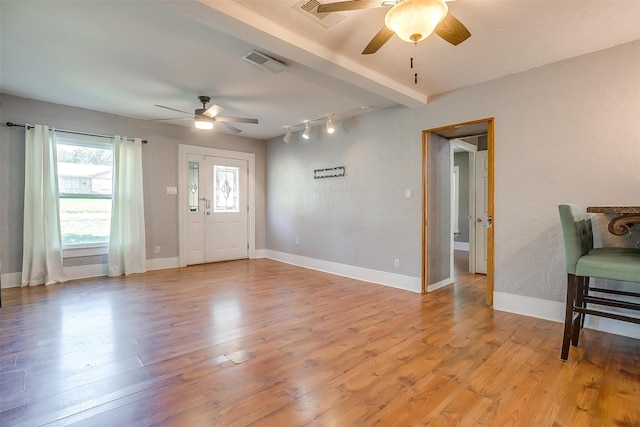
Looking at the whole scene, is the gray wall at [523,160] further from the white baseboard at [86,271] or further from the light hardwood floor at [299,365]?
the white baseboard at [86,271]

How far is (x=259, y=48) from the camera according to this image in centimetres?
264

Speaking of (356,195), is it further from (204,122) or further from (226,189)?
(226,189)

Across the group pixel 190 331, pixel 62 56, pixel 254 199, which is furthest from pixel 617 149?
pixel 254 199

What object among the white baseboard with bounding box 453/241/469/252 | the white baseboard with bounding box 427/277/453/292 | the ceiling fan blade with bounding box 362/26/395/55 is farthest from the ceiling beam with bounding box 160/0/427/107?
the white baseboard with bounding box 453/241/469/252

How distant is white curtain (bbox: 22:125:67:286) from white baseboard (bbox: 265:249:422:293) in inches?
140

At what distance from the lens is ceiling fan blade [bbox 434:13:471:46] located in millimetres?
1753

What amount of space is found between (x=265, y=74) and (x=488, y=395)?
10.8 feet

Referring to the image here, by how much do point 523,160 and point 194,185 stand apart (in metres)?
5.13

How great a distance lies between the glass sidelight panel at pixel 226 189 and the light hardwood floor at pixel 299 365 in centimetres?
271

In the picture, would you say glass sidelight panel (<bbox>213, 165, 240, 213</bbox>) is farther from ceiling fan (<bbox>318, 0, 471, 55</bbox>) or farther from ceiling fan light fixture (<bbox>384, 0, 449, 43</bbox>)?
ceiling fan light fixture (<bbox>384, 0, 449, 43</bbox>)

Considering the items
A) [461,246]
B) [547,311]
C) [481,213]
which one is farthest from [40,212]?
[461,246]

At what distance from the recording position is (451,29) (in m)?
1.84

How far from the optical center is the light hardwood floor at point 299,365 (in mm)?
1588

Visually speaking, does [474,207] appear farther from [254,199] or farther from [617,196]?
[254,199]
